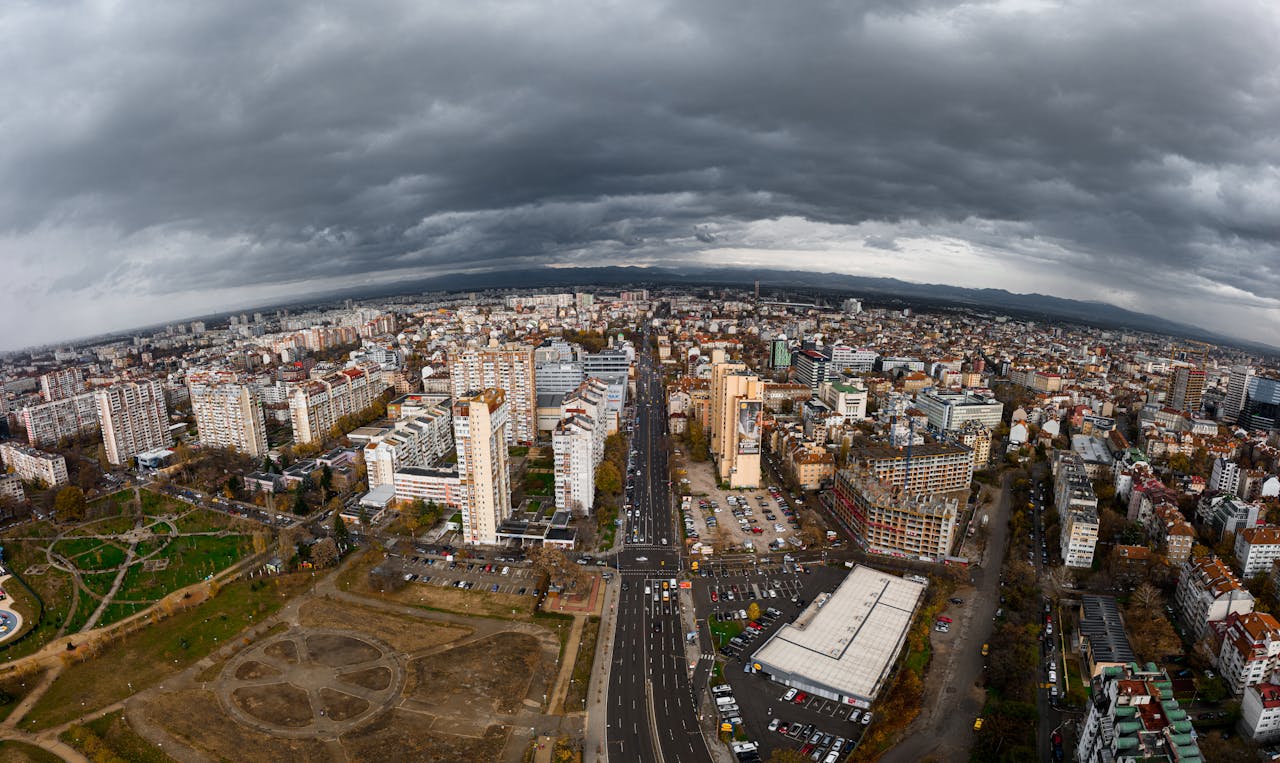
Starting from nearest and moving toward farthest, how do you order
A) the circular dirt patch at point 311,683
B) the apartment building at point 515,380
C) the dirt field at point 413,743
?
1. the dirt field at point 413,743
2. the circular dirt patch at point 311,683
3. the apartment building at point 515,380

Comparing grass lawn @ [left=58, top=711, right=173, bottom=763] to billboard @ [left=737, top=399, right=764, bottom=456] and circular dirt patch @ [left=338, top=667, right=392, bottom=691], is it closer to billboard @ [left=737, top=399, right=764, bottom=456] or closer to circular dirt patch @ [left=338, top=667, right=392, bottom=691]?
circular dirt patch @ [left=338, top=667, right=392, bottom=691]

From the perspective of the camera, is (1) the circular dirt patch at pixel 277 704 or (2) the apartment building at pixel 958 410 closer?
(1) the circular dirt patch at pixel 277 704

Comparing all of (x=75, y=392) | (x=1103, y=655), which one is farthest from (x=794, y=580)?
(x=75, y=392)

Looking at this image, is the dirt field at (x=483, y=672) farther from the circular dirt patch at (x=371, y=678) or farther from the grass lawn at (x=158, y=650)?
the grass lawn at (x=158, y=650)

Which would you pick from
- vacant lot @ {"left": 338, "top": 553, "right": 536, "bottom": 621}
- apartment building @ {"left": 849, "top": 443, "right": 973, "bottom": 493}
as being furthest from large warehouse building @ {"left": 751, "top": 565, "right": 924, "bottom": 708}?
apartment building @ {"left": 849, "top": 443, "right": 973, "bottom": 493}

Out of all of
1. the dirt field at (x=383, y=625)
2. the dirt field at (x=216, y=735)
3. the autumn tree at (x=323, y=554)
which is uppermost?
the autumn tree at (x=323, y=554)

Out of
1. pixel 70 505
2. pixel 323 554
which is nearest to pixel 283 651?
pixel 323 554

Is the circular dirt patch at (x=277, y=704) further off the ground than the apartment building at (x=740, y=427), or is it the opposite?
the apartment building at (x=740, y=427)

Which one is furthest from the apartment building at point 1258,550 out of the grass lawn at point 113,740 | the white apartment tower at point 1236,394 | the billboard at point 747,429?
the grass lawn at point 113,740
